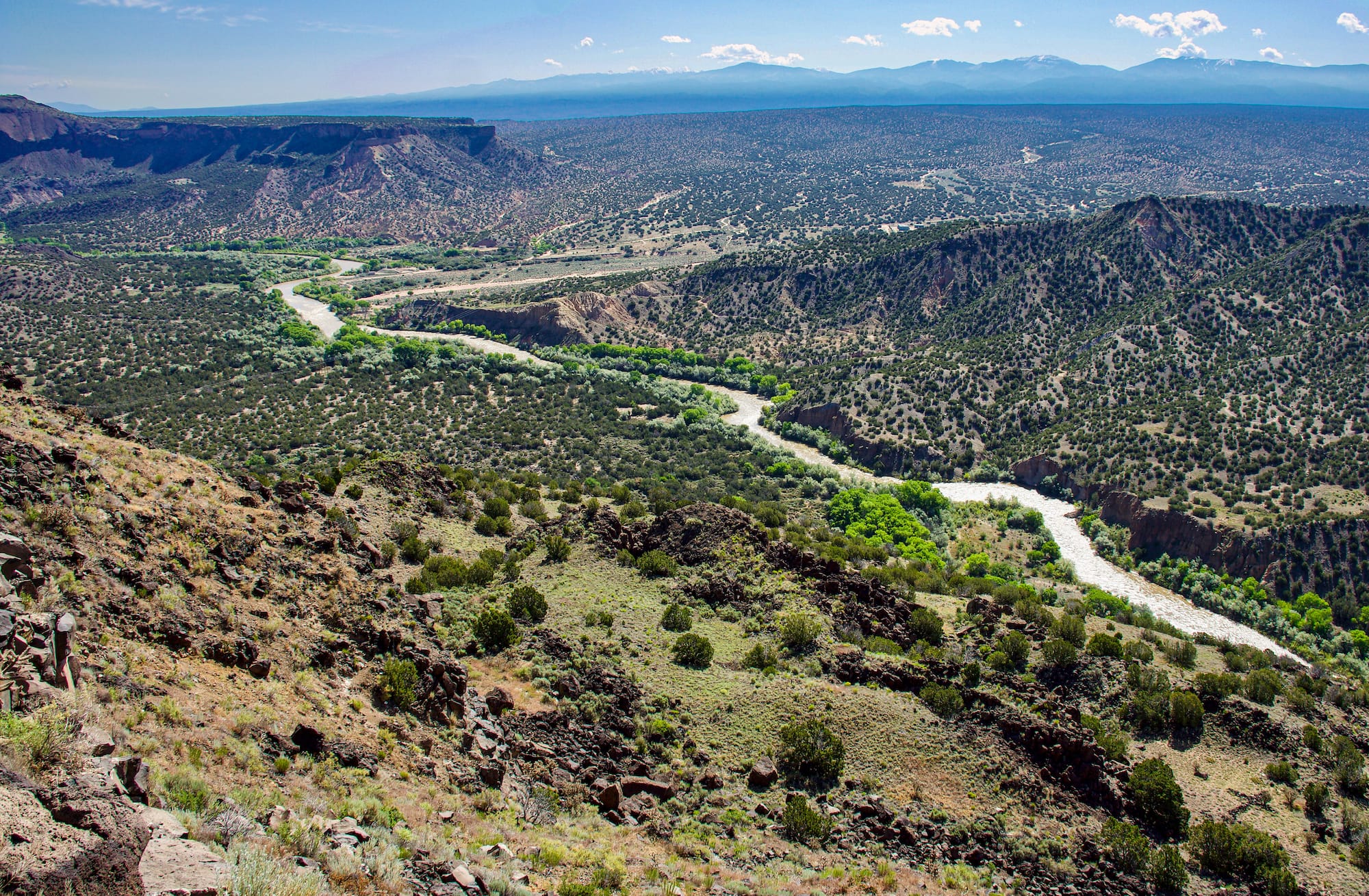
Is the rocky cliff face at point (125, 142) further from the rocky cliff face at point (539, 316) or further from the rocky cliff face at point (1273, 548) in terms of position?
the rocky cliff face at point (1273, 548)

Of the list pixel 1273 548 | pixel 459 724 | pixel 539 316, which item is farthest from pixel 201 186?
pixel 1273 548

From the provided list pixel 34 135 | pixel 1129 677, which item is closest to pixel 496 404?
pixel 1129 677

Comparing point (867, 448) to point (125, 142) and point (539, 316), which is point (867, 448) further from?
point (125, 142)

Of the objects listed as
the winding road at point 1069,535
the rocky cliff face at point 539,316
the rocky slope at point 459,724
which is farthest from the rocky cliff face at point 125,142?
the rocky slope at point 459,724

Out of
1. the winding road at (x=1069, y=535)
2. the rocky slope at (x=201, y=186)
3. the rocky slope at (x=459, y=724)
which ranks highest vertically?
the rocky slope at (x=201, y=186)

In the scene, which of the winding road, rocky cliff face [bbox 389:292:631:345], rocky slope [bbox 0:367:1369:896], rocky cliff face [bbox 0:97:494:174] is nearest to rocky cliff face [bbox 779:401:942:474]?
the winding road

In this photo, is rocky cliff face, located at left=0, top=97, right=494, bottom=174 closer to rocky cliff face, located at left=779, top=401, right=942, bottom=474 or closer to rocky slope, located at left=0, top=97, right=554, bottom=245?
rocky slope, located at left=0, top=97, right=554, bottom=245
